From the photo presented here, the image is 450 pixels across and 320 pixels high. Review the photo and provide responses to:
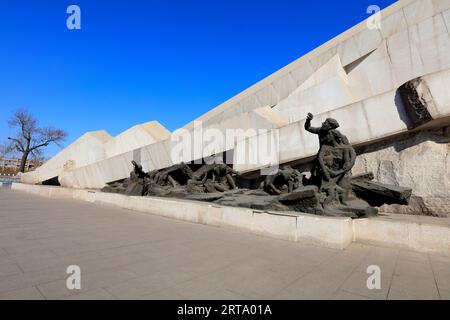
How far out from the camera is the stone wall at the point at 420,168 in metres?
5.35

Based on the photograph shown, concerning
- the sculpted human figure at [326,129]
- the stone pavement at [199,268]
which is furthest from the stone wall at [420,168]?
the stone pavement at [199,268]

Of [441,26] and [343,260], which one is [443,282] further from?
[441,26]

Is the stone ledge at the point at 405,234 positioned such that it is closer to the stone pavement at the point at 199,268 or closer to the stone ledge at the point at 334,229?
the stone ledge at the point at 334,229

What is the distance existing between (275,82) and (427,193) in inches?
295

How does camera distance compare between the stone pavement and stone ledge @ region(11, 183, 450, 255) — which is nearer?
the stone pavement

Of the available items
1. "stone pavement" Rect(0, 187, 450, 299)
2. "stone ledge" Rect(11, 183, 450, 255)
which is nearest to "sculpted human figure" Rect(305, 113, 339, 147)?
"stone ledge" Rect(11, 183, 450, 255)

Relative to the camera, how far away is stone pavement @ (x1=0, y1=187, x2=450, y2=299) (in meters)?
2.25

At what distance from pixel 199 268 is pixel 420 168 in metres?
5.38

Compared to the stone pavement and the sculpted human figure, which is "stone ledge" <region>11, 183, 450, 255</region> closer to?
the stone pavement

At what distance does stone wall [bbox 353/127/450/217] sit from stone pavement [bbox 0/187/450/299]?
2.32 metres

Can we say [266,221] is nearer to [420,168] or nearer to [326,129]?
[326,129]
